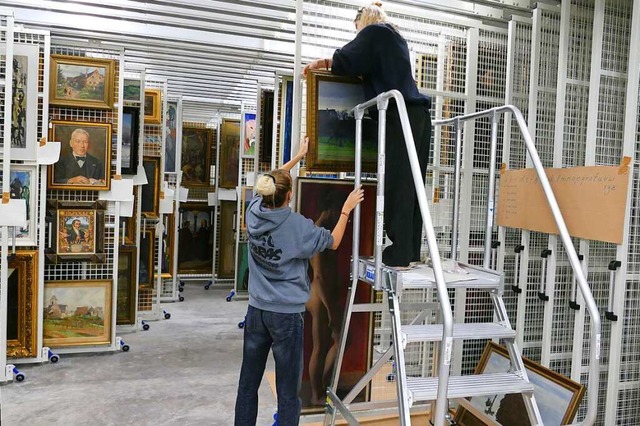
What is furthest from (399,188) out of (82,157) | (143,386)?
(82,157)

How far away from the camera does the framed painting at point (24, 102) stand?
432cm

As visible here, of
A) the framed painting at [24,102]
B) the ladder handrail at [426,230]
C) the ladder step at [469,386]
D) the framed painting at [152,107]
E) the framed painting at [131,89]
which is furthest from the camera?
the framed painting at [152,107]

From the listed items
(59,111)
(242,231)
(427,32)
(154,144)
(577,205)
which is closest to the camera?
(577,205)

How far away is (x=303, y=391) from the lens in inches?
133

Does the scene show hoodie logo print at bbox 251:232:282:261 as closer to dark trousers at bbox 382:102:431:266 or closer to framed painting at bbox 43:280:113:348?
dark trousers at bbox 382:102:431:266

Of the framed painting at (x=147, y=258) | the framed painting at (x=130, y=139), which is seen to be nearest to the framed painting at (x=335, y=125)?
the framed painting at (x=130, y=139)

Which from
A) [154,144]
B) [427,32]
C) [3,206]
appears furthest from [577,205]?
[154,144]

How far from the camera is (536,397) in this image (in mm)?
3049

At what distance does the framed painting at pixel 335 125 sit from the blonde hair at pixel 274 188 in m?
0.48

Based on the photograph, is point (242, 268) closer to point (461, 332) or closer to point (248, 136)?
point (248, 136)

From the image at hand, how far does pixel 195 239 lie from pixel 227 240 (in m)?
0.88

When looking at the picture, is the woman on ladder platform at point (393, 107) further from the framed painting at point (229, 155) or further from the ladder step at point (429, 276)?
the framed painting at point (229, 155)

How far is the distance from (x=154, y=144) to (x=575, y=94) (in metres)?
4.65

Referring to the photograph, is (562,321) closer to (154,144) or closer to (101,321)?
(101,321)
